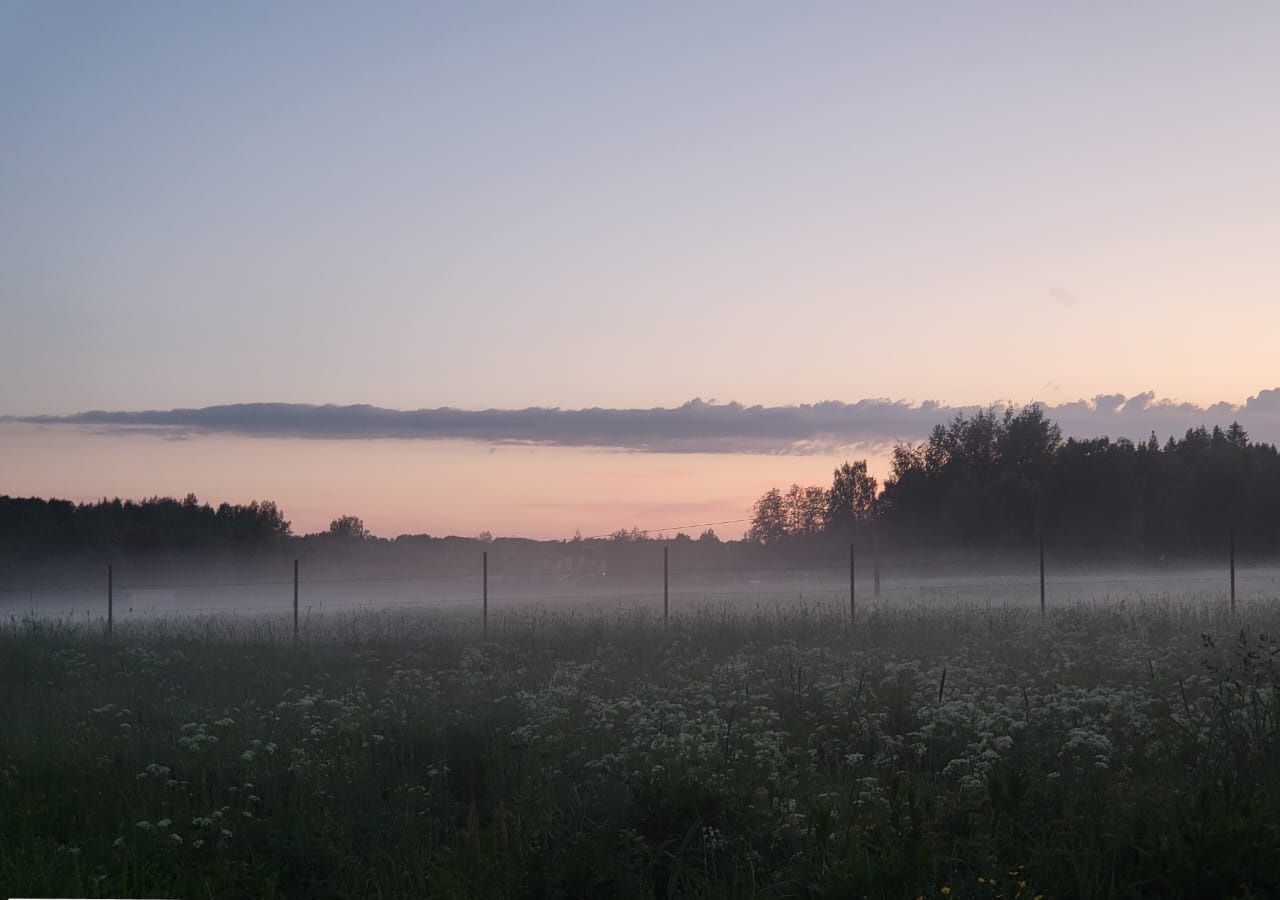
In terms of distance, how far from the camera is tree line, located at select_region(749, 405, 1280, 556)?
2726 inches

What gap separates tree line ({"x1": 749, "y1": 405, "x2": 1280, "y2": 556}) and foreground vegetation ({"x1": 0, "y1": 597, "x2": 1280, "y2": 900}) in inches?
2207

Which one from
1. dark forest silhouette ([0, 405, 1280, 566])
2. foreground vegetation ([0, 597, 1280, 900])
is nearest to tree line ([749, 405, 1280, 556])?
dark forest silhouette ([0, 405, 1280, 566])

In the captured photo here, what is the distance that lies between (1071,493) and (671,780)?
72362mm

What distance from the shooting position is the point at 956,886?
223 inches

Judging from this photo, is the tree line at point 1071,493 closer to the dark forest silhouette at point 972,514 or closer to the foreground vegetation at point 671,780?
the dark forest silhouette at point 972,514

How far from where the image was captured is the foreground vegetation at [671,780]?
20.2 feet

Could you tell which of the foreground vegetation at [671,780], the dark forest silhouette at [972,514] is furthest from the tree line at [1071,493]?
the foreground vegetation at [671,780]

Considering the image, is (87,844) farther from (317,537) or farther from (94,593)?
(317,537)

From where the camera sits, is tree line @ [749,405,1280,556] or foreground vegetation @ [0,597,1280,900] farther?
tree line @ [749,405,1280,556]

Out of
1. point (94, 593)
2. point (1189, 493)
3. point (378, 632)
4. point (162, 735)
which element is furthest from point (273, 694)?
point (1189, 493)

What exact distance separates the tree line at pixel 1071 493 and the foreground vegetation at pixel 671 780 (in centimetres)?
5605

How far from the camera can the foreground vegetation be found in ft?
20.2

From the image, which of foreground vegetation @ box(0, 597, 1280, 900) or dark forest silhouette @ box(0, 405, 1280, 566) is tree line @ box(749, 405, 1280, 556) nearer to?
dark forest silhouette @ box(0, 405, 1280, 566)

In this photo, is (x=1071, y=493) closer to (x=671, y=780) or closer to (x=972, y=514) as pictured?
(x=972, y=514)
